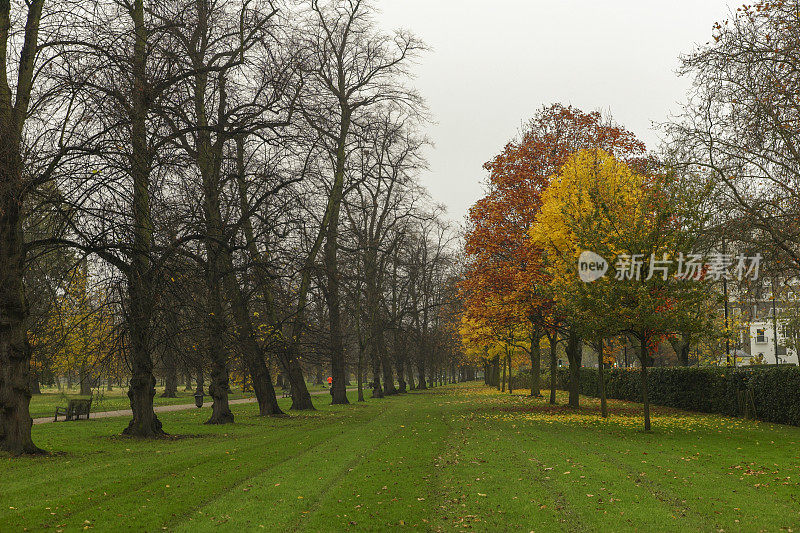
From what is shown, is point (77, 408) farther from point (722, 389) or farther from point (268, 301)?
point (722, 389)

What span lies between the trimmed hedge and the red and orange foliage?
23.7 feet

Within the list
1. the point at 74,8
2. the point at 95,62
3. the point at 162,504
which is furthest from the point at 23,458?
the point at 74,8

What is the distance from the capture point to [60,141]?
1333cm

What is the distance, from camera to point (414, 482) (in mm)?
10891

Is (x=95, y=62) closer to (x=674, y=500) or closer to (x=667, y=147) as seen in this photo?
(x=674, y=500)

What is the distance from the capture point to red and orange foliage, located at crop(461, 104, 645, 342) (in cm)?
2709

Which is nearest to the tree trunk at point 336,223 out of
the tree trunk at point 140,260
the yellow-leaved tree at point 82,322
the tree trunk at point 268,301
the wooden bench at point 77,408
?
the tree trunk at point 268,301

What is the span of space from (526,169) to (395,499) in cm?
2098

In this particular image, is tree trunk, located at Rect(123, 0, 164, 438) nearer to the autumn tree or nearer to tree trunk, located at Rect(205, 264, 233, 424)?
tree trunk, located at Rect(205, 264, 233, 424)

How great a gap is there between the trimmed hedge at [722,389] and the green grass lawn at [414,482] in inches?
100.0

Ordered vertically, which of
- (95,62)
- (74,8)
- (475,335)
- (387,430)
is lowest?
(387,430)

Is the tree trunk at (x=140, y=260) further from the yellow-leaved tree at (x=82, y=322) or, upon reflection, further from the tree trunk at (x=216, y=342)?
the tree trunk at (x=216, y=342)

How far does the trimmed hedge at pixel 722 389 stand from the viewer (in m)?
21.2

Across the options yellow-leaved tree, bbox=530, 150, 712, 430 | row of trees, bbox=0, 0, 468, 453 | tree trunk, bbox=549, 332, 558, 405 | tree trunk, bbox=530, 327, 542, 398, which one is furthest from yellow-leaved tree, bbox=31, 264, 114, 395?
tree trunk, bbox=530, 327, 542, 398
